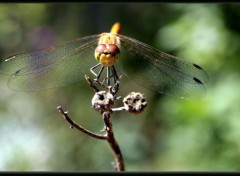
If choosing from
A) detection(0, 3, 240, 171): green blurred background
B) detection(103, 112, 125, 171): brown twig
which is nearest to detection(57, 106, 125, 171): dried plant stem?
detection(103, 112, 125, 171): brown twig

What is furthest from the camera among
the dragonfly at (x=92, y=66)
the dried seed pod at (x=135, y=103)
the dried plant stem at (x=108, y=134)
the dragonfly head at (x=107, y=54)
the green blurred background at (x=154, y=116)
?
the green blurred background at (x=154, y=116)

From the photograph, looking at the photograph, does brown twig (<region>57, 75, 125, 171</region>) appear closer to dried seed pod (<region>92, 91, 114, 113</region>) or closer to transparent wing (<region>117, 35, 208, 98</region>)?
dried seed pod (<region>92, 91, 114, 113</region>)

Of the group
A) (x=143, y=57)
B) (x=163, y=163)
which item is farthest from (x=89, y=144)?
(x=143, y=57)

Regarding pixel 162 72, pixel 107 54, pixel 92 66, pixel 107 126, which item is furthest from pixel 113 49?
pixel 107 126

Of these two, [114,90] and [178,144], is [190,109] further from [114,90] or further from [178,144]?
[114,90]

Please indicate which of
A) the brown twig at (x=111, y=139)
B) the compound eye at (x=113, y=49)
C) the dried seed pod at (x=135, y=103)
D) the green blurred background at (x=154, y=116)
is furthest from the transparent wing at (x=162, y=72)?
the green blurred background at (x=154, y=116)

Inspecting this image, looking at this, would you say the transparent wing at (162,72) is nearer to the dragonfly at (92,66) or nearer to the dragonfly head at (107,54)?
the dragonfly at (92,66)
